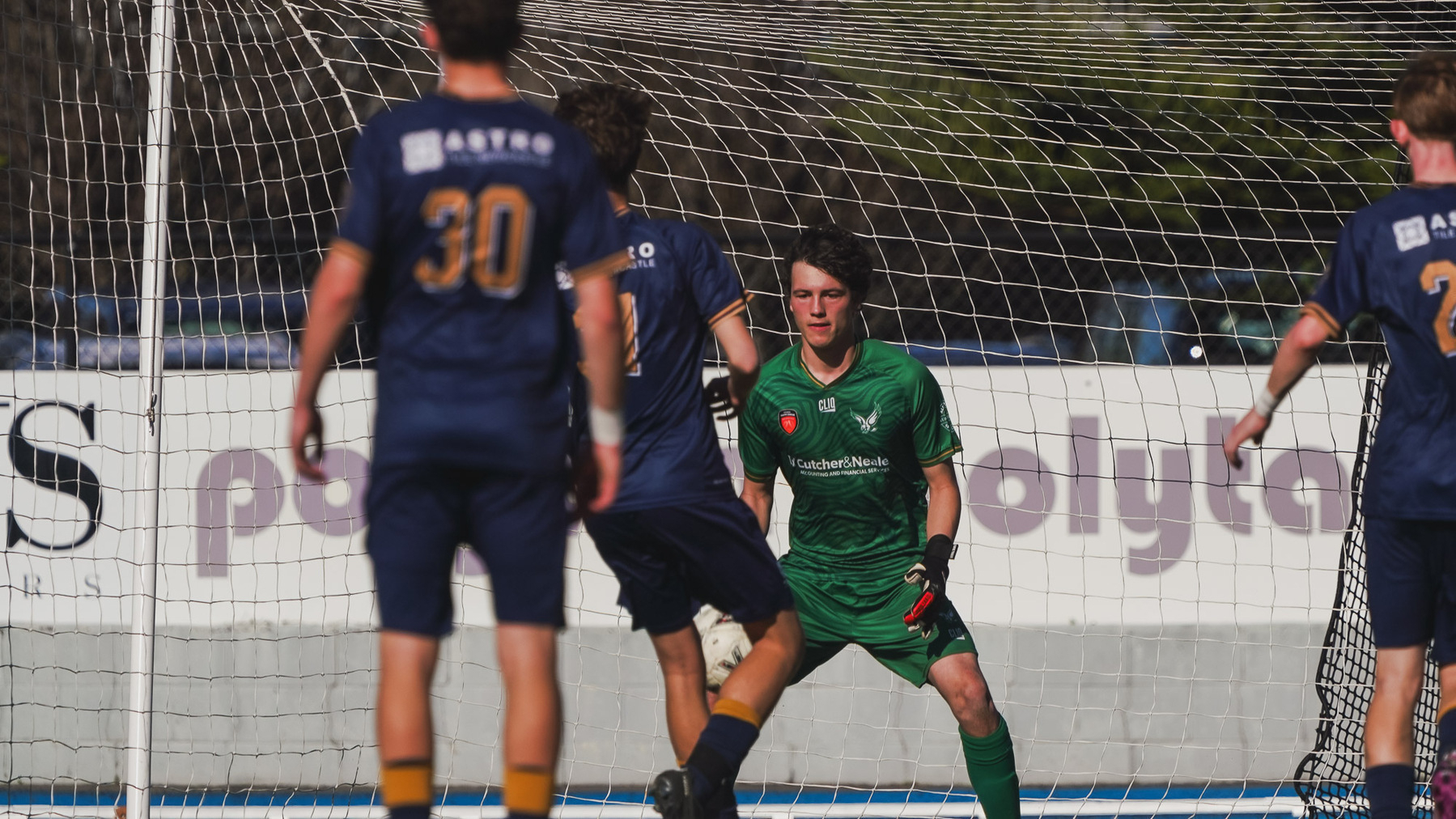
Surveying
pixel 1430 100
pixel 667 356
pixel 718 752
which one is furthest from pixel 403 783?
pixel 1430 100

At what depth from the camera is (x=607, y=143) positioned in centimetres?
347

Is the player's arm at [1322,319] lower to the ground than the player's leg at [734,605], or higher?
higher

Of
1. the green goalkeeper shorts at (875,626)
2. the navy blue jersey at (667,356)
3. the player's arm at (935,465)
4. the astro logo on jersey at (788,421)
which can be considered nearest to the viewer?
the navy blue jersey at (667,356)

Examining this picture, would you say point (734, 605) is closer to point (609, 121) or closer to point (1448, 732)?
point (609, 121)

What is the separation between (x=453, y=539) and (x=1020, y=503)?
14.0 ft

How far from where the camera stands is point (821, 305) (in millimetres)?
4438

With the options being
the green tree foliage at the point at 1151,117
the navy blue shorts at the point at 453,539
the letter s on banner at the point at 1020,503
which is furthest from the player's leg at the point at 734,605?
the green tree foliage at the point at 1151,117

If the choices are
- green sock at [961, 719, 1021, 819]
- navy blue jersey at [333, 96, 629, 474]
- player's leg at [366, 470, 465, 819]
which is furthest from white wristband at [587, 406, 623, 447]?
green sock at [961, 719, 1021, 819]

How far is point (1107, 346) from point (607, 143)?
3917mm

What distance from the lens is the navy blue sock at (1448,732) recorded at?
10.6 ft

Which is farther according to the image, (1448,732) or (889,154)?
(889,154)

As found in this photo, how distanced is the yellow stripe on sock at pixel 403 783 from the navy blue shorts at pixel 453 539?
0.23m

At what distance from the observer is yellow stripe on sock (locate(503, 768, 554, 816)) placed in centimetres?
258

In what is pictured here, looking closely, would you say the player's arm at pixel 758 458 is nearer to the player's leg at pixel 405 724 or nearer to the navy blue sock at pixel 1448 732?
the navy blue sock at pixel 1448 732
